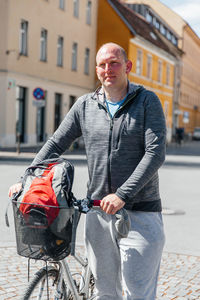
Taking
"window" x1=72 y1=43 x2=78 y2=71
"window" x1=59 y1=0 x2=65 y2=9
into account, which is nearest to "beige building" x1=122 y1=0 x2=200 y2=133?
"window" x1=72 y1=43 x2=78 y2=71

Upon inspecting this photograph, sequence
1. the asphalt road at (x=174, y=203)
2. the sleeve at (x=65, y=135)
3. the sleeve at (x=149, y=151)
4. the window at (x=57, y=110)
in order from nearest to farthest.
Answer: the sleeve at (x=149, y=151)
the sleeve at (x=65, y=135)
the asphalt road at (x=174, y=203)
the window at (x=57, y=110)

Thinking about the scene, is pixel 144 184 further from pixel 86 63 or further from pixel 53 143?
pixel 86 63

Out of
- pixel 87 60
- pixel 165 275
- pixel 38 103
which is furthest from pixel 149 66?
pixel 165 275

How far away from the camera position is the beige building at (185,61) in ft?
212

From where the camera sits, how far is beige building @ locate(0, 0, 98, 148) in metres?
27.6

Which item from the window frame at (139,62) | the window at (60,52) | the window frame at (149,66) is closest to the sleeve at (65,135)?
the window at (60,52)

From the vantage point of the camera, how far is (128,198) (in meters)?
2.81

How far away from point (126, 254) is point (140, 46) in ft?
131

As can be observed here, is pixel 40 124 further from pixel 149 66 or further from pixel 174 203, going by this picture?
pixel 174 203

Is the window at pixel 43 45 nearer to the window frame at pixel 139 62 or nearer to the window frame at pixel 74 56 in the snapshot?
the window frame at pixel 74 56

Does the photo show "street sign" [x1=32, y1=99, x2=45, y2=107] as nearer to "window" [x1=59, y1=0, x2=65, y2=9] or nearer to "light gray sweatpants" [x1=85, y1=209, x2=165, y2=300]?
"window" [x1=59, y1=0, x2=65, y2=9]

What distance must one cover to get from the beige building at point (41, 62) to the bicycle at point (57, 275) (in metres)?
20.9

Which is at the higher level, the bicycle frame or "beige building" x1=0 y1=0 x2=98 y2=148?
"beige building" x1=0 y1=0 x2=98 y2=148

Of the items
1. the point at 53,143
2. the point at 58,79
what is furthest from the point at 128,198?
the point at 58,79
